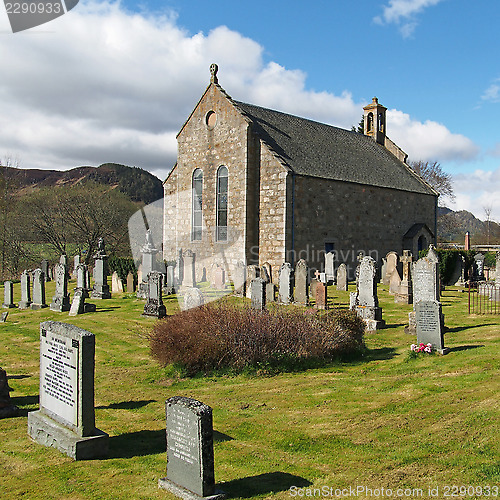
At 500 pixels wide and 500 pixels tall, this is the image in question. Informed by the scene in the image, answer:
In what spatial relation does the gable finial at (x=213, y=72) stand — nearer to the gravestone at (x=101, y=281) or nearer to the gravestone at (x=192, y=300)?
the gravestone at (x=101, y=281)

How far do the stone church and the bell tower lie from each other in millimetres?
6337

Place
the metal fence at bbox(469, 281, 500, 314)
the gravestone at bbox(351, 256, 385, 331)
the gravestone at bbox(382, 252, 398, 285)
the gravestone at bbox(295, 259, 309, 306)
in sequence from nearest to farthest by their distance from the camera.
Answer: the gravestone at bbox(351, 256, 385, 331), the metal fence at bbox(469, 281, 500, 314), the gravestone at bbox(295, 259, 309, 306), the gravestone at bbox(382, 252, 398, 285)

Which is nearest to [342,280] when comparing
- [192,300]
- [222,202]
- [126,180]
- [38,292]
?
[222,202]

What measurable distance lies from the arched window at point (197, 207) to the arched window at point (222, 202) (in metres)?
1.61

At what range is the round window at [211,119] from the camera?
27625 mm

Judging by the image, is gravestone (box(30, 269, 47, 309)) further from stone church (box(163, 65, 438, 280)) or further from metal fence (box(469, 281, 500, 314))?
metal fence (box(469, 281, 500, 314))

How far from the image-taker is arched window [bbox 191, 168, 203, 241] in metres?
28.7

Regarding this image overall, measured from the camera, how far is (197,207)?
2888 centimetres

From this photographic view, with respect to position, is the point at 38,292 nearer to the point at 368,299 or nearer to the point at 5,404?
the point at 5,404

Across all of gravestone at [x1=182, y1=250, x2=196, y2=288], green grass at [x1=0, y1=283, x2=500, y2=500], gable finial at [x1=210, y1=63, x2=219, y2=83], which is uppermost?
gable finial at [x1=210, y1=63, x2=219, y2=83]

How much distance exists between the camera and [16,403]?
884 centimetres

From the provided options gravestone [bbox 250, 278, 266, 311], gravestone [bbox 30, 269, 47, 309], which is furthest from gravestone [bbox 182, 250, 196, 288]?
gravestone [bbox 250, 278, 266, 311]

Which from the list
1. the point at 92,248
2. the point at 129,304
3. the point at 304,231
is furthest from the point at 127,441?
the point at 92,248

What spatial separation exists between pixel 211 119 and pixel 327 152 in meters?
7.37
